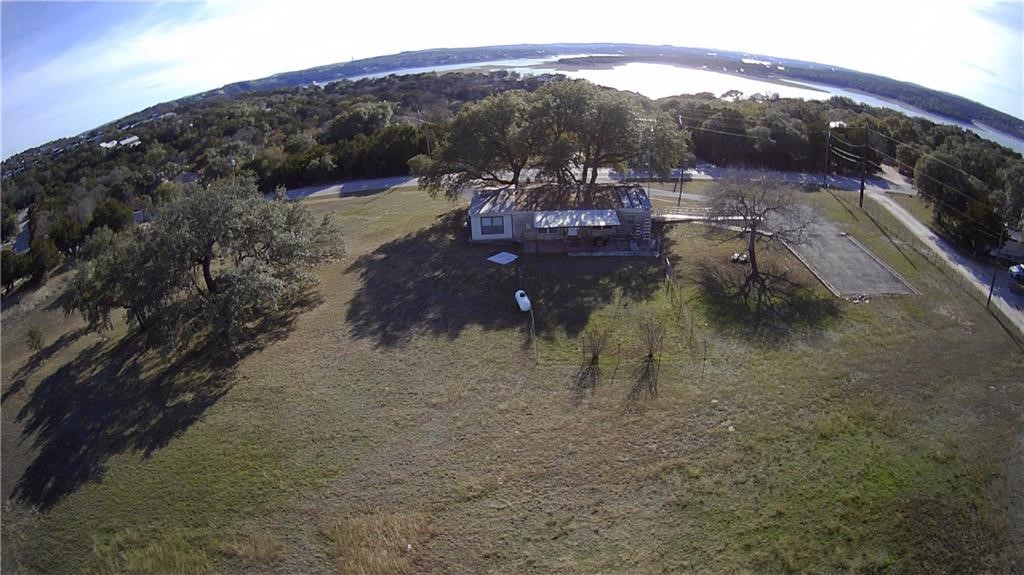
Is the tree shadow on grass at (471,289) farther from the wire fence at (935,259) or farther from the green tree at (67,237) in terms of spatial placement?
the green tree at (67,237)

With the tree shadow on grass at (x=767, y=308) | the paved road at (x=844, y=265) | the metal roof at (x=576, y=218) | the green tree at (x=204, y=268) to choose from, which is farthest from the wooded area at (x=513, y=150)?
the tree shadow on grass at (x=767, y=308)

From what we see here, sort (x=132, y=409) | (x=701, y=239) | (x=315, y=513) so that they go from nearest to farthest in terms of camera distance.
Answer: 1. (x=315, y=513)
2. (x=132, y=409)
3. (x=701, y=239)

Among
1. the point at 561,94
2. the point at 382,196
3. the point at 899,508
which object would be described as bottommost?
the point at 899,508

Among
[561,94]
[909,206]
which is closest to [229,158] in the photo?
[561,94]

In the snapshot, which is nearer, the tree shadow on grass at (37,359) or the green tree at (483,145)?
the tree shadow on grass at (37,359)

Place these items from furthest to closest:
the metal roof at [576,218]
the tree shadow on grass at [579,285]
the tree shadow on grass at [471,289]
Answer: the metal roof at [576,218], the tree shadow on grass at [471,289], the tree shadow on grass at [579,285]

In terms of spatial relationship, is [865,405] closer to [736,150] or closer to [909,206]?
[909,206]

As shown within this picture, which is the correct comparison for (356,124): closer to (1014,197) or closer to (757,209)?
(757,209)
